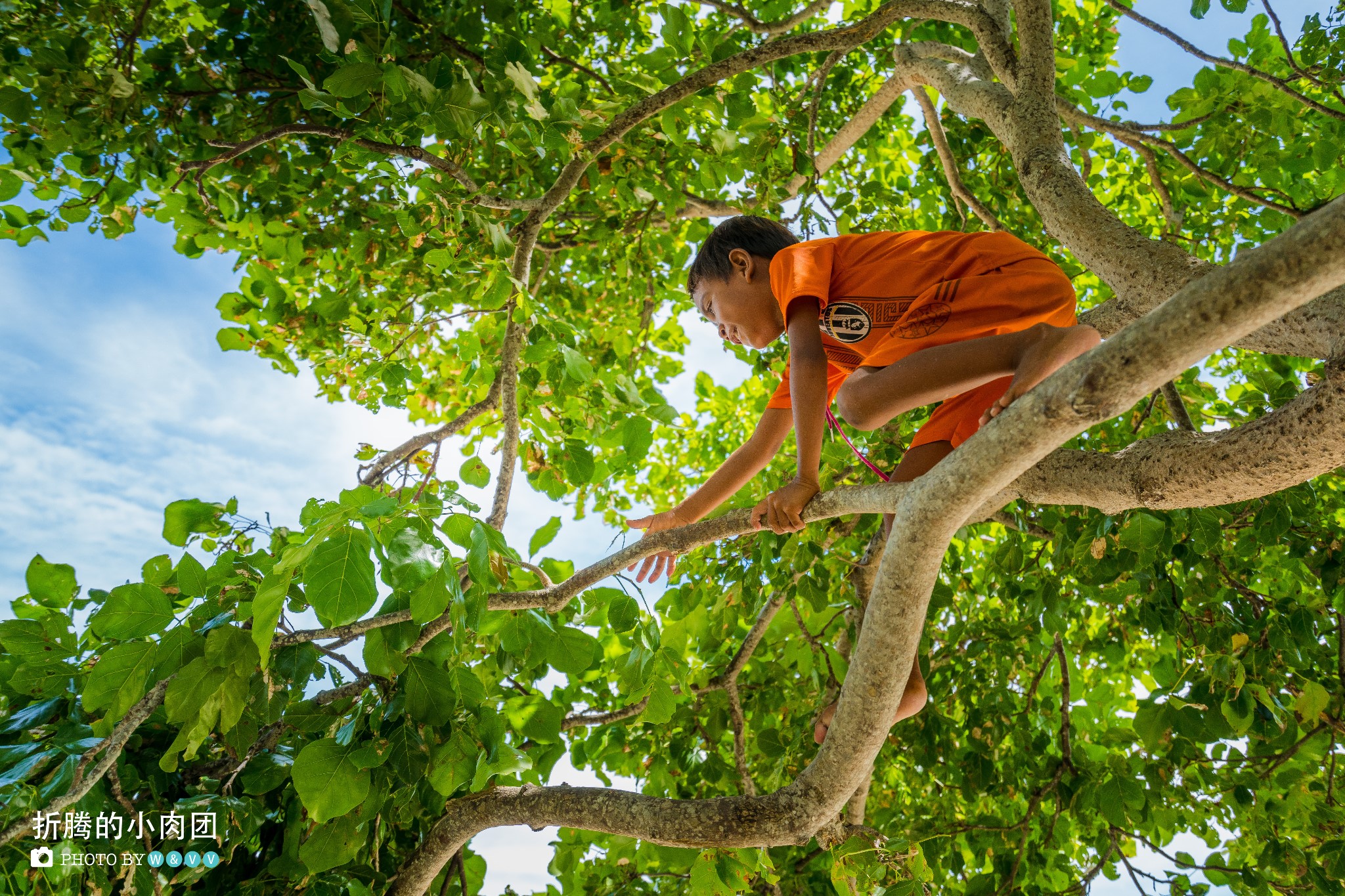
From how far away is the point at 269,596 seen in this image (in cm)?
117

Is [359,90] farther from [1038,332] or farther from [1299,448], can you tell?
[1299,448]

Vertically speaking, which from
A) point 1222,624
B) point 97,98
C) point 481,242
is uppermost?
point 97,98

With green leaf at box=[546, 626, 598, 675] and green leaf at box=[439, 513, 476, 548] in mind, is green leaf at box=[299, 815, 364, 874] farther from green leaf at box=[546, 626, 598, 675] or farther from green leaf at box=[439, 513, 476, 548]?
green leaf at box=[439, 513, 476, 548]

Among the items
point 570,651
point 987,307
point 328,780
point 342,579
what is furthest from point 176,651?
point 987,307

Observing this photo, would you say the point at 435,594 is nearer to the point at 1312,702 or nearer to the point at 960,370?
the point at 960,370

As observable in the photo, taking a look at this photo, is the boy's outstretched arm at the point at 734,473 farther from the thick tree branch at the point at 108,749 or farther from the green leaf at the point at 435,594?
the thick tree branch at the point at 108,749

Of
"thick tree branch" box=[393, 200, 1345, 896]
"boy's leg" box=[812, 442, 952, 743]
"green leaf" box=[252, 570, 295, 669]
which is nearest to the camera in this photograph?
"thick tree branch" box=[393, 200, 1345, 896]

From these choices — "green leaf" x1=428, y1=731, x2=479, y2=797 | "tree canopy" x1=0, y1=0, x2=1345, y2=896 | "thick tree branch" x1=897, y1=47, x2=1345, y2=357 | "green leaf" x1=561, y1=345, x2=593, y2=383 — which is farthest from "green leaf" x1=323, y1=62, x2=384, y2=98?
"thick tree branch" x1=897, y1=47, x2=1345, y2=357

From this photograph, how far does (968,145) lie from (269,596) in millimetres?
4017

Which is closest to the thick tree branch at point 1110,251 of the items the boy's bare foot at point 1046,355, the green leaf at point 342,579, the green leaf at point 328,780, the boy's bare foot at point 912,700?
the boy's bare foot at point 1046,355

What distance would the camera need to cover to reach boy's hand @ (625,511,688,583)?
1.79 meters

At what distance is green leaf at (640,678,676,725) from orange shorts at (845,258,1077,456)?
1.04m

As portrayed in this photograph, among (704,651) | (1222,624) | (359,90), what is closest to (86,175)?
(359,90)

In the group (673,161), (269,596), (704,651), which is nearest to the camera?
(269,596)
